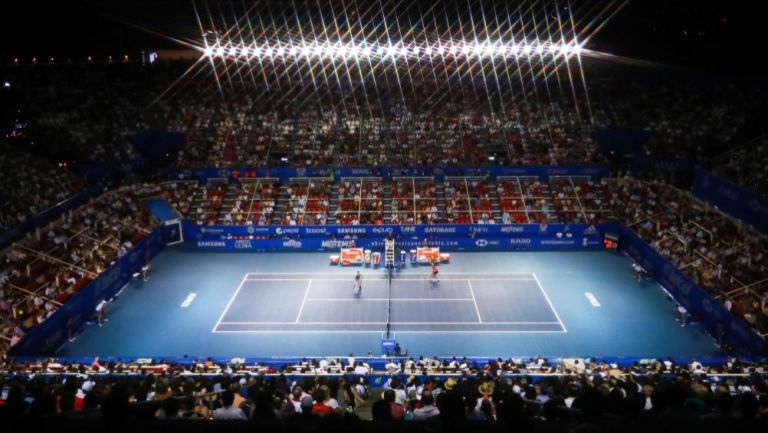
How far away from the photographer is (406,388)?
16625mm

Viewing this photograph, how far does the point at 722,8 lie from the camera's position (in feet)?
118

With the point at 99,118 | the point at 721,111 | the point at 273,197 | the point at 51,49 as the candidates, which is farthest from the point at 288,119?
the point at 721,111

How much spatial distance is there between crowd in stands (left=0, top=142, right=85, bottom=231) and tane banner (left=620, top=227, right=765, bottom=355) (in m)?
34.4

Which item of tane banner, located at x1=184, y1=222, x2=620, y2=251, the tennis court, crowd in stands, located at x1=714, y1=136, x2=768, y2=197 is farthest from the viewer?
tane banner, located at x1=184, y1=222, x2=620, y2=251

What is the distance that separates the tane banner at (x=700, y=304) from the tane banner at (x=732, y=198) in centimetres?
480

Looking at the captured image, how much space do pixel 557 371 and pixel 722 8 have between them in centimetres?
3002

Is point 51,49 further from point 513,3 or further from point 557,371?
point 557,371

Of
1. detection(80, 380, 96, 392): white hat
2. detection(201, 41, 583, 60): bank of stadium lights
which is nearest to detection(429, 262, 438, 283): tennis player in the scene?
detection(80, 380, 96, 392): white hat

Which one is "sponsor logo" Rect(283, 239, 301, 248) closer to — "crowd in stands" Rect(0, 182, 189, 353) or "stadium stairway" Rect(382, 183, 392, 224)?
"stadium stairway" Rect(382, 183, 392, 224)

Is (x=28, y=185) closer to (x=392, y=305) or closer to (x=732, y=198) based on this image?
(x=392, y=305)

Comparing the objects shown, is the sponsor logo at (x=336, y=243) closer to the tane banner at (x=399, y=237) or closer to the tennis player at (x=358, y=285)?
the tane banner at (x=399, y=237)

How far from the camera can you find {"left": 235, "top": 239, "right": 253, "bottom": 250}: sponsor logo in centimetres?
3684

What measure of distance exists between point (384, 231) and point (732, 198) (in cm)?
2043

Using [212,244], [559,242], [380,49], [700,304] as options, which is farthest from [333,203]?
[700,304]
